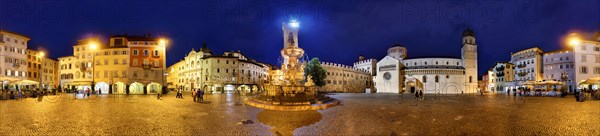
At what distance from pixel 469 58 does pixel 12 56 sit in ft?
311

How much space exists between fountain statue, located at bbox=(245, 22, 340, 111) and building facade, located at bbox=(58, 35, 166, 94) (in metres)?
30.3

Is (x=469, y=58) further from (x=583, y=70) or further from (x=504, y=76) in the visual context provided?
(x=583, y=70)

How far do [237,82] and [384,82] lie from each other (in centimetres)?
3489

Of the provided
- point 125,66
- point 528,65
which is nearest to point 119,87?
point 125,66

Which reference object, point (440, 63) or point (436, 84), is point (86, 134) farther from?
point (440, 63)

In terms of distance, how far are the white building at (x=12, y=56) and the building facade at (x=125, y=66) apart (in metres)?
9.90

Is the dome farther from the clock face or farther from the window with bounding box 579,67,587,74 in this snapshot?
the window with bounding box 579,67,587,74

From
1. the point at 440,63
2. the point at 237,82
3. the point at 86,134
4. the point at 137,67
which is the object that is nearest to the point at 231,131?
the point at 86,134

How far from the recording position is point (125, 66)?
44156mm

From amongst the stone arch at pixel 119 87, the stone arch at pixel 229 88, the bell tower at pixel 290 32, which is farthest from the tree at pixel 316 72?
the bell tower at pixel 290 32

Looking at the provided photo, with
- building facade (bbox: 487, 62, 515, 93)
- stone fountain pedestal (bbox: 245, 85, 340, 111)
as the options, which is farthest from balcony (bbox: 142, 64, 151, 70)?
building facade (bbox: 487, 62, 515, 93)

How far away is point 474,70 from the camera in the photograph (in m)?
74.2

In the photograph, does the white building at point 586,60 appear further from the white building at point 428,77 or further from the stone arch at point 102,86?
the stone arch at point 102,86

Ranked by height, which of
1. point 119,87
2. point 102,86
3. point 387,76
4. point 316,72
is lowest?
point 119,87
